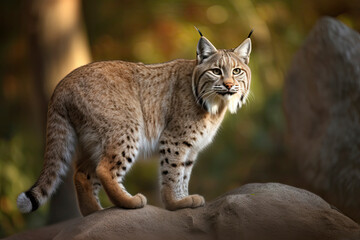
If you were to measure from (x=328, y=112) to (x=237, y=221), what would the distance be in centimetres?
315

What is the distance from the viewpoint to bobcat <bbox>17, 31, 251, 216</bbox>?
14.5 feet

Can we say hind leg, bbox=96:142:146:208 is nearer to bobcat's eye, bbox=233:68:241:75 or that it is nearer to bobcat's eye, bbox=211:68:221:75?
bobcat's eye, bbox=211:68:221:75

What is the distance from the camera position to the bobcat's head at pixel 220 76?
4.52 meters

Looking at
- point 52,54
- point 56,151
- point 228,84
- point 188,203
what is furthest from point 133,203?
point 52,54

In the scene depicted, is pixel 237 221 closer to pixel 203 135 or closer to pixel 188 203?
pixel 188 203

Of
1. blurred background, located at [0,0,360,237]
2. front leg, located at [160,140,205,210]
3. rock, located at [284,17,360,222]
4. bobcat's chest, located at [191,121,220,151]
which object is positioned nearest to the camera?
front leg, located at [160,140,205,210]

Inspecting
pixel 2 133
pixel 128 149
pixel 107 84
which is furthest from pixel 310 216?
pixel 2 133

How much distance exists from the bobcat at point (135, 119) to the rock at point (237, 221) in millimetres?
243

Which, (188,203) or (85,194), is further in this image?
(85,194)

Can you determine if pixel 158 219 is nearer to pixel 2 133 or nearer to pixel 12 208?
pixel 12 208

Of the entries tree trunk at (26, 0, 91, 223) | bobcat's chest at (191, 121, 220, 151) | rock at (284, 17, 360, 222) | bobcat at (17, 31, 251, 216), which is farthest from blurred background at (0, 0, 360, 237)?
bobcat at (17, 31, 251, 216)

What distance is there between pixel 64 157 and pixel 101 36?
5.87 metres

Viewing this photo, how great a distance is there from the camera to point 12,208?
809cm

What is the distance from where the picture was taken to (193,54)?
9.29 meters
